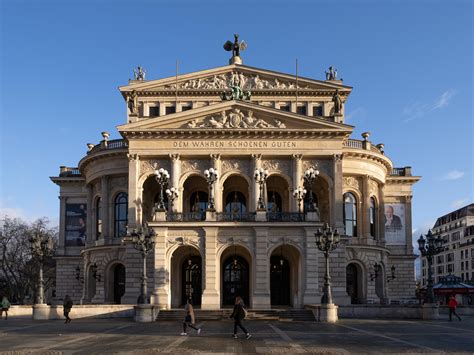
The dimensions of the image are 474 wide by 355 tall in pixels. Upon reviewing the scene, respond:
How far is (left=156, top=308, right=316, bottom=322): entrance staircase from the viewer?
137ft

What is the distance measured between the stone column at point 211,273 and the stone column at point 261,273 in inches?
105

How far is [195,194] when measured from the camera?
58.2 m

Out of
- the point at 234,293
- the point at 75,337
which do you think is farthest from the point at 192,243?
the point at 75,337

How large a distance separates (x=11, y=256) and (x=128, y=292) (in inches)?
1316

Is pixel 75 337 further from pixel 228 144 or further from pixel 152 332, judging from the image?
pixel 228 144

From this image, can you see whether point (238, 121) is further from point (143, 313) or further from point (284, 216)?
point (143, 313)

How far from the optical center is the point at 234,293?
53312mm

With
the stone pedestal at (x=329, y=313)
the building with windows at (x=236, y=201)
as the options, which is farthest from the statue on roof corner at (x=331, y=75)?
the stone pedestal at (x=329, y=313)

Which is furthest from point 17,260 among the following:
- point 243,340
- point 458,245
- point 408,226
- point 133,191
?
point 458,245

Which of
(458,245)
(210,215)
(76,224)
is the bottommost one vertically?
(458,245)

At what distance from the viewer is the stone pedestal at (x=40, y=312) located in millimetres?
43875

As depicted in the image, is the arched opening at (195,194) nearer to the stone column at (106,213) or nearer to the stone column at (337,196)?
the stone column at (106,213)

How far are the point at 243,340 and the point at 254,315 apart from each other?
1645cm

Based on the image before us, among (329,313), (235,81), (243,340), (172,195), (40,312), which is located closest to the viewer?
(243,340)
